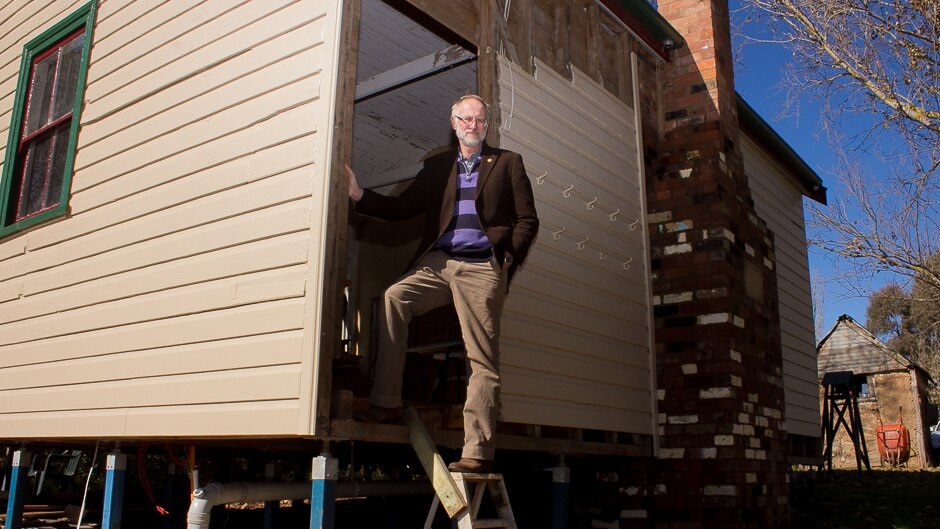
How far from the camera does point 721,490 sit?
6.65 meters

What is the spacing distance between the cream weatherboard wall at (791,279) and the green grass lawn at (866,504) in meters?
0.82

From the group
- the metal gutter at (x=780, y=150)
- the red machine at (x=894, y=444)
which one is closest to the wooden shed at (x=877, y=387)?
the red machine at (x=894, y=444)

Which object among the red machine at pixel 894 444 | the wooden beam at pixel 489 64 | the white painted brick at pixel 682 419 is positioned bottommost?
the white painted brick at pixel 682 419

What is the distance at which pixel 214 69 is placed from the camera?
17.3ft

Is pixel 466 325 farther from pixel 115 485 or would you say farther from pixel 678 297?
pixel 678 297

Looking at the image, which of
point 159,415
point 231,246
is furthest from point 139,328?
point 231,246

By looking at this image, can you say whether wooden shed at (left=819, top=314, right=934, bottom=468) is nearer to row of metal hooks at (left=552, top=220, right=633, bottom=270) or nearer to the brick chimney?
the brick chimney

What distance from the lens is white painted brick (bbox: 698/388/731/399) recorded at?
22.4 feet

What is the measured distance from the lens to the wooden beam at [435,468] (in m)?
3.97

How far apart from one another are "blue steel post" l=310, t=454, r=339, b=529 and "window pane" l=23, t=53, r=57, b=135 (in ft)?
14.4

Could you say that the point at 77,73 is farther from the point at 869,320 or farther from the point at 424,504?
the point at 869,320

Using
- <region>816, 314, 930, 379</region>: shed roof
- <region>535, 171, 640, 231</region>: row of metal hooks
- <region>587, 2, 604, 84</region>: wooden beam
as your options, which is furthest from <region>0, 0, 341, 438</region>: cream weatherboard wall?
<region>816, 314, 930, 379</region>: shed roof

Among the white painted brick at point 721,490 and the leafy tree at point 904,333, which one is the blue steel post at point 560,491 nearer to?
the white painted brick at point 721,490

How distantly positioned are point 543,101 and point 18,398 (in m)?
4.50
